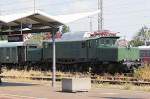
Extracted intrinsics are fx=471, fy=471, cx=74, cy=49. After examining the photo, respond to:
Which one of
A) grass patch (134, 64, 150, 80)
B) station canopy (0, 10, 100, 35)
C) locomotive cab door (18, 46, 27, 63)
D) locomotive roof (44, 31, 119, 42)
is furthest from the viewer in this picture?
locomotive cab door (18, 46, 27, 63)

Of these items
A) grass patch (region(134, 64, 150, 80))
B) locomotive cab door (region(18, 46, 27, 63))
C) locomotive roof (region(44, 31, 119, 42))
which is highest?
locomotive roof (region(44, 31, 119, 42))

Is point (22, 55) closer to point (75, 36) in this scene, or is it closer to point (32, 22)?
point (75, 36)

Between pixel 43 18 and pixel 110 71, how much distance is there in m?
13.6

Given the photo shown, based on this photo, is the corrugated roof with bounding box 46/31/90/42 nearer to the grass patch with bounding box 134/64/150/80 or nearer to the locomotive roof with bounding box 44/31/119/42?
the locomotive roof with bounding box 44/31/119/42

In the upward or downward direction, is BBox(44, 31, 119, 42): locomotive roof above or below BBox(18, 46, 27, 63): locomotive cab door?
above

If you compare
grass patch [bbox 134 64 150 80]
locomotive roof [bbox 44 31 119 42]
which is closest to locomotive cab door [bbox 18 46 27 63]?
locomotive roof [bbox 44 31 119 42]

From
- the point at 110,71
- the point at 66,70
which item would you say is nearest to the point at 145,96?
the point at 110,71

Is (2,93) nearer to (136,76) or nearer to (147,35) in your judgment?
(136,76)

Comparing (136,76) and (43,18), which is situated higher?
(43,18)

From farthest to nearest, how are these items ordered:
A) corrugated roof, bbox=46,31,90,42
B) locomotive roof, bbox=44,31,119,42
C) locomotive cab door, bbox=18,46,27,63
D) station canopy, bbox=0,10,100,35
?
1. locomotive cab door, bbox=18,46,27,63
2. corrugated roof, bbox=46,31,90,42
3. locomotive roof, bbox=44,31,119,42
4. station canopy, bbox=0,10,100,35

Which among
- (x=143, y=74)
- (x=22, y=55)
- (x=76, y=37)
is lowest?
(x=143, y=74)

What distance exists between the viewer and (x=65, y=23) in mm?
20703

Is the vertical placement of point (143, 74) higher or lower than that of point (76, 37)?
lower

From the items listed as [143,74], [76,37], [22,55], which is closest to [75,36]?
[76,37]
